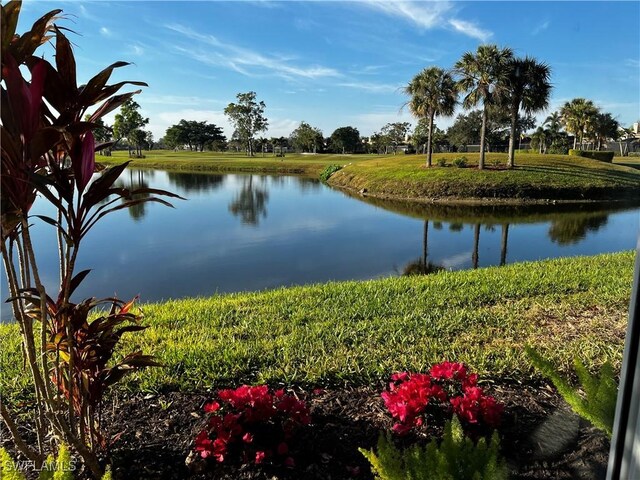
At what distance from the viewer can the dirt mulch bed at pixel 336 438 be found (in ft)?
5.52

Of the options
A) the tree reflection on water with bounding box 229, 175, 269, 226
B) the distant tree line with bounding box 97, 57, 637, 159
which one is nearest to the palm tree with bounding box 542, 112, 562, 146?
the distant tree line with bounding box 97, 57, 637, 159

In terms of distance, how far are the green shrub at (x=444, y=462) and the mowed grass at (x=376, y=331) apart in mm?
1088

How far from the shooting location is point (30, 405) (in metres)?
2.17

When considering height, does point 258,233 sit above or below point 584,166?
below

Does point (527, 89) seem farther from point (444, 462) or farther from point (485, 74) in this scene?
point (444, 462)

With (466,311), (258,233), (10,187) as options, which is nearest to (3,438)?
(10,187)

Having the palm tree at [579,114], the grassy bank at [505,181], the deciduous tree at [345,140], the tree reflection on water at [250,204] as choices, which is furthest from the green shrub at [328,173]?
the deciduous tree at [345,140]

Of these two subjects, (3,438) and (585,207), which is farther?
(585,207)

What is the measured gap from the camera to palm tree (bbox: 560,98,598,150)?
126ft

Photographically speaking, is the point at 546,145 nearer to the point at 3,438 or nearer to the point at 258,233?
the point at 258,233

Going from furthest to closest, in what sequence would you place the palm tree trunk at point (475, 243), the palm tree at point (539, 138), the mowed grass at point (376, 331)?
the palm tree at point (539, 138) < the palm tree trunk at point (475, 243) < the mowed grass at point (376, 331)

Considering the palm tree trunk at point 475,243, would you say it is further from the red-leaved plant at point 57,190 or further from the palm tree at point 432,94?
the palm tree at point 432,94

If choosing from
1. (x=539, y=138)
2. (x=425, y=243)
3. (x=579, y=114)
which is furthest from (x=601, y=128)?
(x=425, y=243)

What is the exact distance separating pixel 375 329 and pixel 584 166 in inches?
1005
